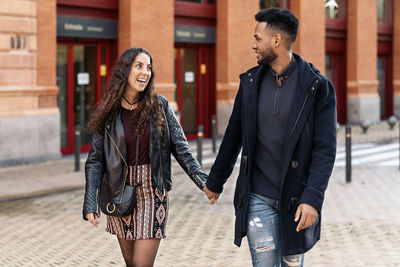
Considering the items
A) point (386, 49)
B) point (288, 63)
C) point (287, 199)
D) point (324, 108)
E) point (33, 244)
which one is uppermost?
point (386, 49)

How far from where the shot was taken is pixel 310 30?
24.8 metres

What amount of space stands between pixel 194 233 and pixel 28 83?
8.14 m

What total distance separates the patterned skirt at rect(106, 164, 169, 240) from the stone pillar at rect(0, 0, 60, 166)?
1077cm

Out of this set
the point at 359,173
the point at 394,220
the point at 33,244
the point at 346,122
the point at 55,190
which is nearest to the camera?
the point at 33,244

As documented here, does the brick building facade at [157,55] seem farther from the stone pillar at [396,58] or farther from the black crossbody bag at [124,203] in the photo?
the black crossbody bag at [124,203]

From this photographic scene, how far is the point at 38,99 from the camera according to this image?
1570 centimetres

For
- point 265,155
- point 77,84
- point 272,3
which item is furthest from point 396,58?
point 265,155

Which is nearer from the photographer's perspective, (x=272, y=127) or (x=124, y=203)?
→ (x=272, y=127)

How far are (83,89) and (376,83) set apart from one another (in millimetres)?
14003

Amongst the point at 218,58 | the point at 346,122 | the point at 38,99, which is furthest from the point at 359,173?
the point at 346,122

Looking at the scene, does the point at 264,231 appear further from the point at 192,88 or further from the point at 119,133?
the point at 192,88

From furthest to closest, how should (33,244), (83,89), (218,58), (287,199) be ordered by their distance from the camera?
(218,58)
(83,89)
(33,244)
(287,199)

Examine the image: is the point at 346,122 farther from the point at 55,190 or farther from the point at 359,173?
the point at 55,190

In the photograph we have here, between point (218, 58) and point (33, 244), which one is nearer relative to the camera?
point (33, 244)
